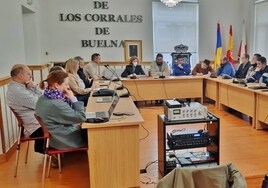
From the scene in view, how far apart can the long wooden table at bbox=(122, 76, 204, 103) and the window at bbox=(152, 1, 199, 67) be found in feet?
5.24

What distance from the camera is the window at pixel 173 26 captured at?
23.7 ft

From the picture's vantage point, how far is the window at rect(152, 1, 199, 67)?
721 centimetres

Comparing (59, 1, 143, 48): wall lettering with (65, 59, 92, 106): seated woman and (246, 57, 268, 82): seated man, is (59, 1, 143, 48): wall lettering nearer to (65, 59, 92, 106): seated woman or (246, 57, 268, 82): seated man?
(65, 59, 92, 106): seated woman

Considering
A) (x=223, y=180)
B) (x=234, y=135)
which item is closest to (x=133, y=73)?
(x=234, y=135)

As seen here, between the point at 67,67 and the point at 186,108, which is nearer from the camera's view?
the point at 186,108

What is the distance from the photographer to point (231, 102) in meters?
4.98

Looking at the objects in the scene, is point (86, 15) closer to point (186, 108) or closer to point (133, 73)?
point (133, 73)

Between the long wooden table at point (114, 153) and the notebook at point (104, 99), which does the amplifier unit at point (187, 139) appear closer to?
the long wooden table at point (114, 153)

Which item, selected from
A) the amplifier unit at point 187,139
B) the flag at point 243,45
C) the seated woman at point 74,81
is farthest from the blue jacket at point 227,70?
the amplifier unit at point 187,139

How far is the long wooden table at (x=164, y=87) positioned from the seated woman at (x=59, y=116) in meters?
3.23

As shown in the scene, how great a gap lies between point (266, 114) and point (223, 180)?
9.90ft

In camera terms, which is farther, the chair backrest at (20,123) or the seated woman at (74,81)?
the seated woman at (74,81)

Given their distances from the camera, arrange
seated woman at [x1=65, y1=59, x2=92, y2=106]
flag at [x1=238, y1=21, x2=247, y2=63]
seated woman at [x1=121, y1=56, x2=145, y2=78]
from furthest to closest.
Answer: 1. flag at [x1=238, y1=21, x2=247, y2=63]
2. seated woman at [x1=121, y1=56, x2=145, y2=78]
3. seated woman at [x1=65, y1=59, x2=92, y2=106]

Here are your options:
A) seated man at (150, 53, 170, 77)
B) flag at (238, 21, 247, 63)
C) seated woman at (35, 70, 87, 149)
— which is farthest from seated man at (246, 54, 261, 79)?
seated woman at (35, 70, 87, 149)
